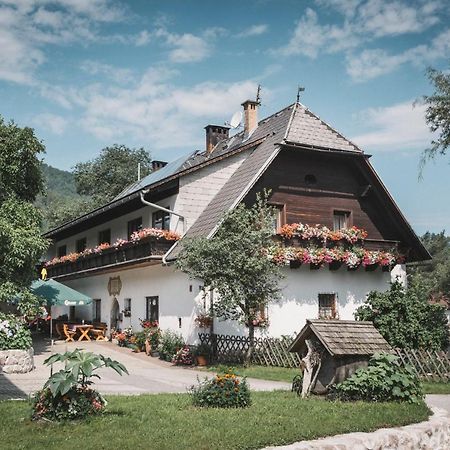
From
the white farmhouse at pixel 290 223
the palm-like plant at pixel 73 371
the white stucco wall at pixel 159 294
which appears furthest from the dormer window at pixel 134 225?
A: the palm-like plant at pixel 73 371

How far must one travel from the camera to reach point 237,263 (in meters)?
18.3

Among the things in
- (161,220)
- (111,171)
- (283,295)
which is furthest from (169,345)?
(111,171)

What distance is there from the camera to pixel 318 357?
11328mm

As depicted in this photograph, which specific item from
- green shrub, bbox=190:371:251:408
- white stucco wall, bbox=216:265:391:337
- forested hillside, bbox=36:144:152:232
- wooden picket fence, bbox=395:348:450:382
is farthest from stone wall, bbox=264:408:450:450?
forested hillside, bbox=36:144:152:232

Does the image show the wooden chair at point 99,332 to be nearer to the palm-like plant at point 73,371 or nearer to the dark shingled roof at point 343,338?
the dark shingled roof at point 343,338

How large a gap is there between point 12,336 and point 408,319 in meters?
12.0

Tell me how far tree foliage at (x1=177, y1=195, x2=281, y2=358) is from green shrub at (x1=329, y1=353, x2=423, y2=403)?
757 cm

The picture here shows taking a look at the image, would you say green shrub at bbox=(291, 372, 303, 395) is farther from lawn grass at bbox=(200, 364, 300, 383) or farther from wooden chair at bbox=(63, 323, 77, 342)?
wooden chair at bbox=(63, 323, 77, 342)

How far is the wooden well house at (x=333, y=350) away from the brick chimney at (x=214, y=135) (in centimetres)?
1938

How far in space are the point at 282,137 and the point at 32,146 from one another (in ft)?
31.5

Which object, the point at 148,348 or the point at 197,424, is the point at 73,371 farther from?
the point at 148,348

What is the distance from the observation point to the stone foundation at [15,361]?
1683 centimetres

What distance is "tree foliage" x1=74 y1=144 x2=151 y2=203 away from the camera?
176 feet

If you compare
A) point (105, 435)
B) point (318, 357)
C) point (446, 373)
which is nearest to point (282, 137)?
point (446, 373)
